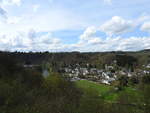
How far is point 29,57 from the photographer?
184 ft

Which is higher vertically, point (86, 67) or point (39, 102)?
point (39, 102)

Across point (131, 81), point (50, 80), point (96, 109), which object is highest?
point (96, 109)

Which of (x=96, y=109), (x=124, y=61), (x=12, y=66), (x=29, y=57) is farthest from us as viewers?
(x=124, y=61)

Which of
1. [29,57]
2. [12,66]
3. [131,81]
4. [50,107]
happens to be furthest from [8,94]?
[29,57]

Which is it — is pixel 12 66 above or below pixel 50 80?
above

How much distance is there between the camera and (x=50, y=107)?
412 centimetres

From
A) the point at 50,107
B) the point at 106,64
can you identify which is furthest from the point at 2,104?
the point at 106,64

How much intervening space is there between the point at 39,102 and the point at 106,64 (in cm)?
7185

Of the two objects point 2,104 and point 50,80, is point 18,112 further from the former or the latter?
point 50,80

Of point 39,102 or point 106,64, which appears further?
point 106,64

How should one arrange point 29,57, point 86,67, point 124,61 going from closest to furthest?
point 29,57, point 86,67, point 124,61

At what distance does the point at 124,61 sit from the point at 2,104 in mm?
72249

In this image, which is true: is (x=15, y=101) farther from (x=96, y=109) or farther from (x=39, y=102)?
(x=96, y=109)

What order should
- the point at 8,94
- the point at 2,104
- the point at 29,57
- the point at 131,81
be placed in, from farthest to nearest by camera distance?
the point at 29,57, the point at 131,81, the point at 8,94, the point at 2,104
